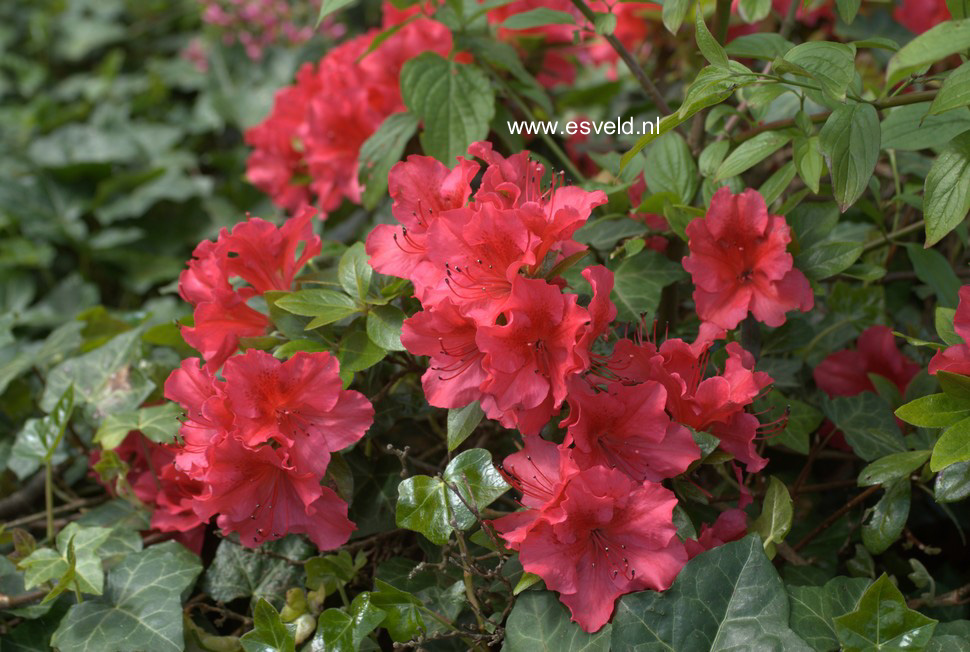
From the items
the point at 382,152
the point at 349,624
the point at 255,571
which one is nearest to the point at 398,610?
the point at 349,624

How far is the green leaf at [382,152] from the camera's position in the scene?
4.43ft

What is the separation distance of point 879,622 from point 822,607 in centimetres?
6

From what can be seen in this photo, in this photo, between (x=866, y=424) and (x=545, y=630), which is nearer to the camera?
(x=545, y=630)

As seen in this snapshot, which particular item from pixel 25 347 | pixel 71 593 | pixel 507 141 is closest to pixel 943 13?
pixel 507 141

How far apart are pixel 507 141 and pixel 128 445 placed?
0.72m

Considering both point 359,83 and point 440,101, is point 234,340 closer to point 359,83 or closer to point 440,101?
point 440,101

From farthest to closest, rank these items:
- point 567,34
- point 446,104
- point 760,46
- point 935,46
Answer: point 567,34 < point 446,104 < point 760,46 < point 935,46

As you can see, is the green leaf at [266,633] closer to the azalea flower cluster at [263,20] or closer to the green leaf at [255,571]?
the green leaf at [255,571]

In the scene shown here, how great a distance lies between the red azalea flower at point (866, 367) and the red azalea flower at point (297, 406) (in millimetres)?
620

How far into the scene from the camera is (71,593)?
111 cm

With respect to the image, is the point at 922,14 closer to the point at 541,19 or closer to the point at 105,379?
the point at 541,19

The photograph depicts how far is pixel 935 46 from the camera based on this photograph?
638 mm

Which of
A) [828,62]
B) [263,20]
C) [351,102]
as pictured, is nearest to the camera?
[828,62]

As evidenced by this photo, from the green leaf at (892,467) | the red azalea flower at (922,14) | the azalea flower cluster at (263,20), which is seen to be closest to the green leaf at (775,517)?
the green leaf at (892,467)
